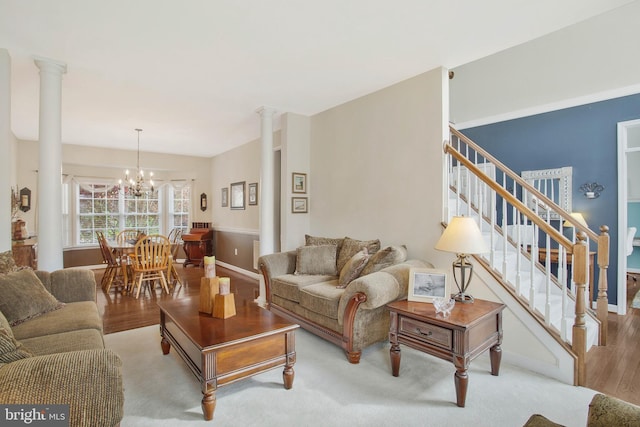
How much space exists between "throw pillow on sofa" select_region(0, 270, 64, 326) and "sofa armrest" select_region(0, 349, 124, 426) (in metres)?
1.13

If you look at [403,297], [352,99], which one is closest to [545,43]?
[352,99]

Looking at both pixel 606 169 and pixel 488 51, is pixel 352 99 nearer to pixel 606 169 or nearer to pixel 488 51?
pixel 488 51

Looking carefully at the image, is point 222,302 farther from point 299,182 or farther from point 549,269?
point 299,182

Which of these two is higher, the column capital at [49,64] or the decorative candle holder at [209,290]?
the column capital at [49,64]

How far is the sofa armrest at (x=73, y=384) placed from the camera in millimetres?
1250

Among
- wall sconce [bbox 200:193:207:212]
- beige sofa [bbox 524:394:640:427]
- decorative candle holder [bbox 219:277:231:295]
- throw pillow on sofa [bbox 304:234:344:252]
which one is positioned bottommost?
beige sofa [bbox 524:394:640:427]

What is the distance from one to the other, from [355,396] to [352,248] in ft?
5.65

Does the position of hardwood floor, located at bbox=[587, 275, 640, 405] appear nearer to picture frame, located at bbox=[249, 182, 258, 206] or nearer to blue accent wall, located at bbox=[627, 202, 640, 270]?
blue accent wall, located at bbox=[627, 202, 640, 270]

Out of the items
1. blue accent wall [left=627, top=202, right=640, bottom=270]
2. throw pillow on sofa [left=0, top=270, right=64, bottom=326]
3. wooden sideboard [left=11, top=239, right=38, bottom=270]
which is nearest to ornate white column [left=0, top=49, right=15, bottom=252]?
throw pillow on sofa [left=0, top=270, right=64, bottom=326]

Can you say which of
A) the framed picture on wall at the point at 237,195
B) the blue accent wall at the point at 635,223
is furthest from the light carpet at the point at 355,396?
the blue accent wall at the point at 635,223

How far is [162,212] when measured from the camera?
7.79 metres

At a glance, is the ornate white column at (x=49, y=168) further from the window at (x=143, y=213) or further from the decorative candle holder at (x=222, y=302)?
the window at (x=143, y=213)

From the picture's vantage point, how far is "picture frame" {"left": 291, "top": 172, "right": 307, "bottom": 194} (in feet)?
15.1

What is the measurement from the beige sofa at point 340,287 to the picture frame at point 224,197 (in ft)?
12.0
